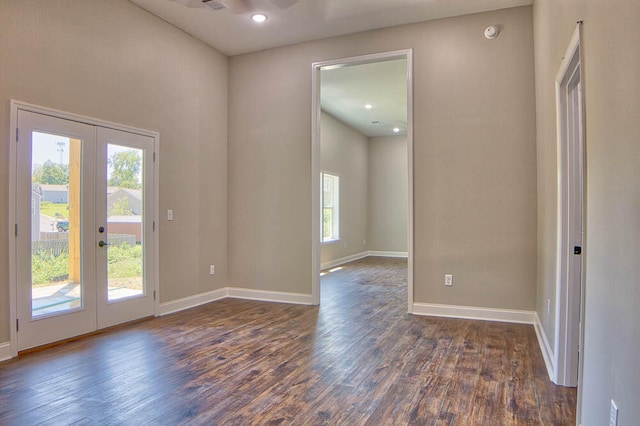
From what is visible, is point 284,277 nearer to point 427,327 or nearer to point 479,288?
point 427,327

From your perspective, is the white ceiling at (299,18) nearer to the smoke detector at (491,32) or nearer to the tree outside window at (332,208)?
the smoke detector at (491,32)

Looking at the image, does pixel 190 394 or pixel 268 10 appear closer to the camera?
pixel 190 394

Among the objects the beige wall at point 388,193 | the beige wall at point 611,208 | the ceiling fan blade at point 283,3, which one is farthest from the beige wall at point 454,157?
the beige wall at point 388,193

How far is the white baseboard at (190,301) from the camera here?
4.83 m

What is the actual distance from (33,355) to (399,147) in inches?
372

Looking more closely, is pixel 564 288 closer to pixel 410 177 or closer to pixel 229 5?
pixel 410 177

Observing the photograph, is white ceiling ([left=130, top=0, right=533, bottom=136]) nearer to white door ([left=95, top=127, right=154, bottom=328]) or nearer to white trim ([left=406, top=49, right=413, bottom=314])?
white trim ([left=406, top=49, right=413, bottom=314])

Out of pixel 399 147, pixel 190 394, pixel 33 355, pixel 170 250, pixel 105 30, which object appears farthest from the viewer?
pixel 399 147

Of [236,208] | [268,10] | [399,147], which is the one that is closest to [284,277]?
[236,208]

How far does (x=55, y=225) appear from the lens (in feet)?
12.1

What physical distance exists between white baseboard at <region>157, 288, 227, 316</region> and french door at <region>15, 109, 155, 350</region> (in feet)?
0.68

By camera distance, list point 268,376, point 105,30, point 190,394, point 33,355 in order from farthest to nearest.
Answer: point 105,30
point 33,355
point 268,376
point 190,394

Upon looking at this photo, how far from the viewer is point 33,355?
11.2 feet

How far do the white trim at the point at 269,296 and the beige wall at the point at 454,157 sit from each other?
0.29 feet
